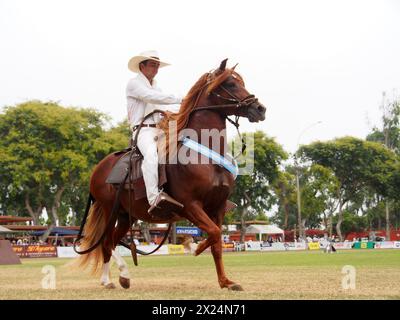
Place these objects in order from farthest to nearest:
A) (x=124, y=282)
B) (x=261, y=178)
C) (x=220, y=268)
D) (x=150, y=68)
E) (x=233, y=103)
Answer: (x=261, y=178)
(x=150, y=68)
(x=124, y=282)
(x=233, y=103)
(x=220, y=268)

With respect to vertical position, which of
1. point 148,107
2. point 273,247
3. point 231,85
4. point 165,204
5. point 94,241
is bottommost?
point 273,247

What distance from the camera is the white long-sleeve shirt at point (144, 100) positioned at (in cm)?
1158

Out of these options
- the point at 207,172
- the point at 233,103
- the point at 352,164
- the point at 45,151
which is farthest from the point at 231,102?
the point at 352,164

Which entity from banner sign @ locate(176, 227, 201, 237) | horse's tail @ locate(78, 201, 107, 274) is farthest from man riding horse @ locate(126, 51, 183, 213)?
banner sign @ locate(176, 227, 201, 237)

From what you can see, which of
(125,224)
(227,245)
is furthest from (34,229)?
(125,224)

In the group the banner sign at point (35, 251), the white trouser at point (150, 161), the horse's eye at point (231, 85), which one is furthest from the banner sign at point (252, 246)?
the horse's eye at point (231, 85)

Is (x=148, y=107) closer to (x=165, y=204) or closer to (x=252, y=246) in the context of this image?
(x=165, y=204)

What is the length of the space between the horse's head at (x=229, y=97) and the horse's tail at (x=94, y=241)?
138 inches

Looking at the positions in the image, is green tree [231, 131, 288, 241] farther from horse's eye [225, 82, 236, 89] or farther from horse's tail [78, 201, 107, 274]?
horse's eye [225, 82, 236, 89]

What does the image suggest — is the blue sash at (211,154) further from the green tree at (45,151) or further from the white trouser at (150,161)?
the green tree at (45,151)

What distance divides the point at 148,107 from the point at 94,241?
300 centimetres

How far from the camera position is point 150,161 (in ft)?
36.7

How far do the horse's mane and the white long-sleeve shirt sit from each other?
0.33m
